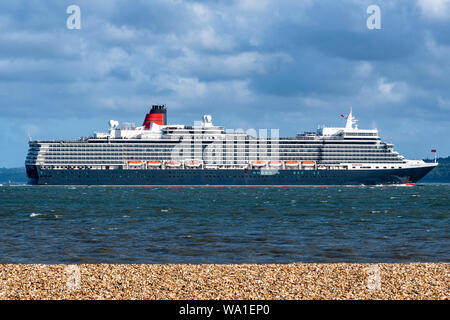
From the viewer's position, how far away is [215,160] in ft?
389

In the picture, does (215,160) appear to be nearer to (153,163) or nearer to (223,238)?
(153,163)

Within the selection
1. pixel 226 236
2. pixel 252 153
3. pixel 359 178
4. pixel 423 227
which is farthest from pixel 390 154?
pixel 226 236

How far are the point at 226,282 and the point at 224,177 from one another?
99.8m

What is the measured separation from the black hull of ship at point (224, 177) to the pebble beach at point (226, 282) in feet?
314

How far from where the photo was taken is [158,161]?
11788 centimetres

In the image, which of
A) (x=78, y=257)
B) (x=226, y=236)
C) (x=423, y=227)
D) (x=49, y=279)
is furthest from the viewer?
(x=423, y=227)

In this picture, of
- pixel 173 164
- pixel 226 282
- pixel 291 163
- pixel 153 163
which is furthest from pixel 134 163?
pixel 226 282

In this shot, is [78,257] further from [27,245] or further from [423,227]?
[423,227]

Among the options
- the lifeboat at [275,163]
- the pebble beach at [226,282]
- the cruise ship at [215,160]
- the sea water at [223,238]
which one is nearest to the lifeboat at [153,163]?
the cruise ship at [215,160]

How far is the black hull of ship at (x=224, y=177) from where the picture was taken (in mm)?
114688

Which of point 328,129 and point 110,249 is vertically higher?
→ point 328,129

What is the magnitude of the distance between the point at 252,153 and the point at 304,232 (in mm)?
89761

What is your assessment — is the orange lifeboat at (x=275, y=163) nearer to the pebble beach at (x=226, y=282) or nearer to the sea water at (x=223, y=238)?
the sea water at (x=223, y=238)

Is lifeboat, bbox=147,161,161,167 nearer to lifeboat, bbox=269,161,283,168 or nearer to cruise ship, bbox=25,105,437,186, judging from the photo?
cruise ship, bbox=25,105,437,186
